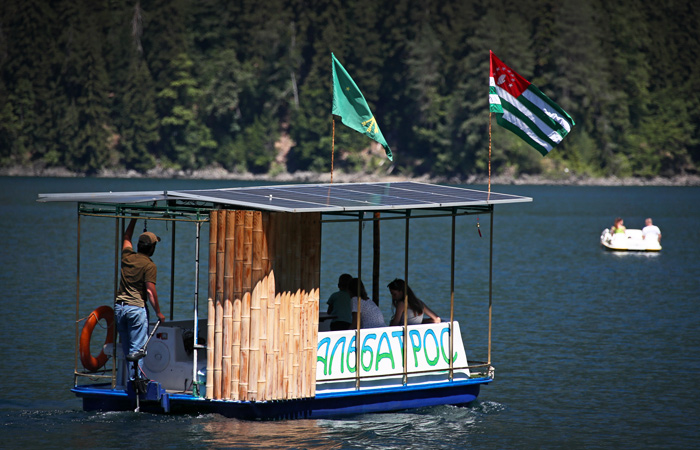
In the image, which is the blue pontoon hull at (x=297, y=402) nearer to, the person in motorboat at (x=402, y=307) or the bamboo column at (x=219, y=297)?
the bamboo column at (x=219, y=297)

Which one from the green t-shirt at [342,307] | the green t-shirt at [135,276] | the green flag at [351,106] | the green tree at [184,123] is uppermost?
the green tree at [184,123]

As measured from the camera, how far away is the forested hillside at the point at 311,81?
12756 cm

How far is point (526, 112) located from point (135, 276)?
690 centimetres

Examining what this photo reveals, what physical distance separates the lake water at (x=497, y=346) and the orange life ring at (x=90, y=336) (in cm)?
72

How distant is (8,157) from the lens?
13188cm

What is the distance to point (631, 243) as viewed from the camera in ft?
171

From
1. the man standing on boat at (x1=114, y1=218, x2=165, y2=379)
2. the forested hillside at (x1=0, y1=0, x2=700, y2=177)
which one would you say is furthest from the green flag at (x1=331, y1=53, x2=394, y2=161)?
the forested hillside at (x1=0, y1=0, x2=700, y2=177)

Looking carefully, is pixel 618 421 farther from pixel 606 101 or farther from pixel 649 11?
pixel 649 11

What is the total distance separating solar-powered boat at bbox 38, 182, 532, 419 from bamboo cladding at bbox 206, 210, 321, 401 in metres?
0.01

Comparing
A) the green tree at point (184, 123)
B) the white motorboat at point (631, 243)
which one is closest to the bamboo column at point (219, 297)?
the white motorboat at point (631, 243)

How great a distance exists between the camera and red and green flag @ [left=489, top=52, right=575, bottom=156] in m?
18.8

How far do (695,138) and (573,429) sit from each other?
386ft

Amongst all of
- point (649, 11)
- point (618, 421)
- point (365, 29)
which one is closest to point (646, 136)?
point (649, 11)

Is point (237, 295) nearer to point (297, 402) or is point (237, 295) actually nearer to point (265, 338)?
point (265, 338)
